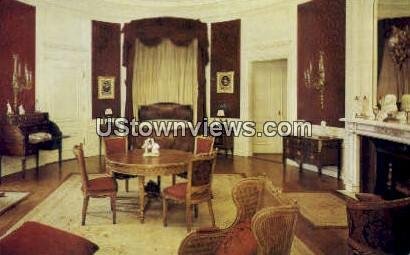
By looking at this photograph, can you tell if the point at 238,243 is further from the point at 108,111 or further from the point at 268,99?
the point at 268,99

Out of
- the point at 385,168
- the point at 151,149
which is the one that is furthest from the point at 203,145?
the point at 385,168

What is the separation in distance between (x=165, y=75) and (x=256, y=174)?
437 centimetres

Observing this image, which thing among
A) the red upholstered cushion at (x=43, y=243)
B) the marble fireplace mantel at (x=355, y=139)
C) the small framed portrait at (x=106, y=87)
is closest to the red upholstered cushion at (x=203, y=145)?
the marble fireplace mantel at (x=355, y=139)

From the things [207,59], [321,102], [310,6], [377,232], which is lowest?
[377,232]

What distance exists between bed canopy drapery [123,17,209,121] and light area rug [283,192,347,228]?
15.2 ft

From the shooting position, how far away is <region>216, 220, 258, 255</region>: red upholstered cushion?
8.06 feet

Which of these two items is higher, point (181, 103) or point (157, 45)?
point (157, 45)

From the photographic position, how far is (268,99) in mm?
11031

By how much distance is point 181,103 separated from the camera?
35.8 ft

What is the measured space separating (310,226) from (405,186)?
127 centimetres

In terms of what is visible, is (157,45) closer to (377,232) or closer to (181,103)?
(181,103)

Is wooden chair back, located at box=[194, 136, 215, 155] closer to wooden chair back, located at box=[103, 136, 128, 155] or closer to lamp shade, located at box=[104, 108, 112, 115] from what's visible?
wooden chair back, located at box=[103, 136, 128, 155]

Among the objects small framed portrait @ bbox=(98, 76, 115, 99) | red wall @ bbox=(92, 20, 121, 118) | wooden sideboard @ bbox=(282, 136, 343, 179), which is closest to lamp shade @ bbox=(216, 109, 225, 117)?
red wall @ bbox=(92, 20, 121, 118)

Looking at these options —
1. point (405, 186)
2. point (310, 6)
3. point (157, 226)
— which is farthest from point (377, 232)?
point (310, 6)
